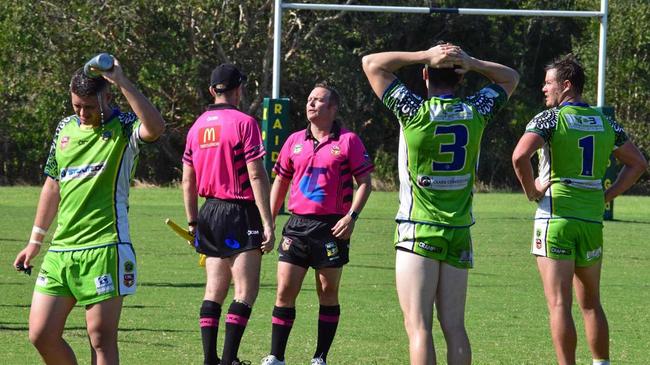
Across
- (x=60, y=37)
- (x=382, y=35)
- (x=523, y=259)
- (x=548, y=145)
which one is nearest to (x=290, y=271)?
(x=548, y=145)

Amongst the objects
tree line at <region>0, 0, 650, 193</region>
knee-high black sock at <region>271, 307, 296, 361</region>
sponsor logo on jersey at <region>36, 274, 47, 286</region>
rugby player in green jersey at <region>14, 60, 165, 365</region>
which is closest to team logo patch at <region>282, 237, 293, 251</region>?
knee-high black sock at <region>271, 307, 296, 361</region>

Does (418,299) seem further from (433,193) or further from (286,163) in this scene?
(286,163)

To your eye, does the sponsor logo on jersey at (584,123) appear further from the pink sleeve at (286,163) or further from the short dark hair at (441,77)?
the pink sleeve at (286,163)

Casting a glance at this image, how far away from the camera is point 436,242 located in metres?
6.82

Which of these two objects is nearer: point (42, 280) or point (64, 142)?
point (42, 280)

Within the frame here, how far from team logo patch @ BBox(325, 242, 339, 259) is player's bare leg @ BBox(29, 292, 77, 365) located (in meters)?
2.75

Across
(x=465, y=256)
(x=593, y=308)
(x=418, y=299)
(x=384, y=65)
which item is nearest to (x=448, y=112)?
(x=384, y=65)

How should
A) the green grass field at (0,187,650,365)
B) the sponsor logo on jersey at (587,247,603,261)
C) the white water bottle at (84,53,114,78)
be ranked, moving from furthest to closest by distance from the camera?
the green grass field at (0,187,650,365), the sponsor logo on jersey at (587,247,603,261), the white water bottle at (84,53,114,78)

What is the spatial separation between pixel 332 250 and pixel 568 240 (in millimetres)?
1834

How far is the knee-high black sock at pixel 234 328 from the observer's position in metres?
8.46

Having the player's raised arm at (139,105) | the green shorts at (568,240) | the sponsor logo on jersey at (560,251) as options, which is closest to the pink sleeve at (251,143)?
the player's raised arm at (139,105)

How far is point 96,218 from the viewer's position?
21.8 ft

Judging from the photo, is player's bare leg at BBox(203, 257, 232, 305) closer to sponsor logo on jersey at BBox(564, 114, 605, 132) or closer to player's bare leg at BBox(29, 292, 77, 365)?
player's bare leg at BBox(29, 292, 77, 365)

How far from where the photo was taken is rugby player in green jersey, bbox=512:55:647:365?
796cm
